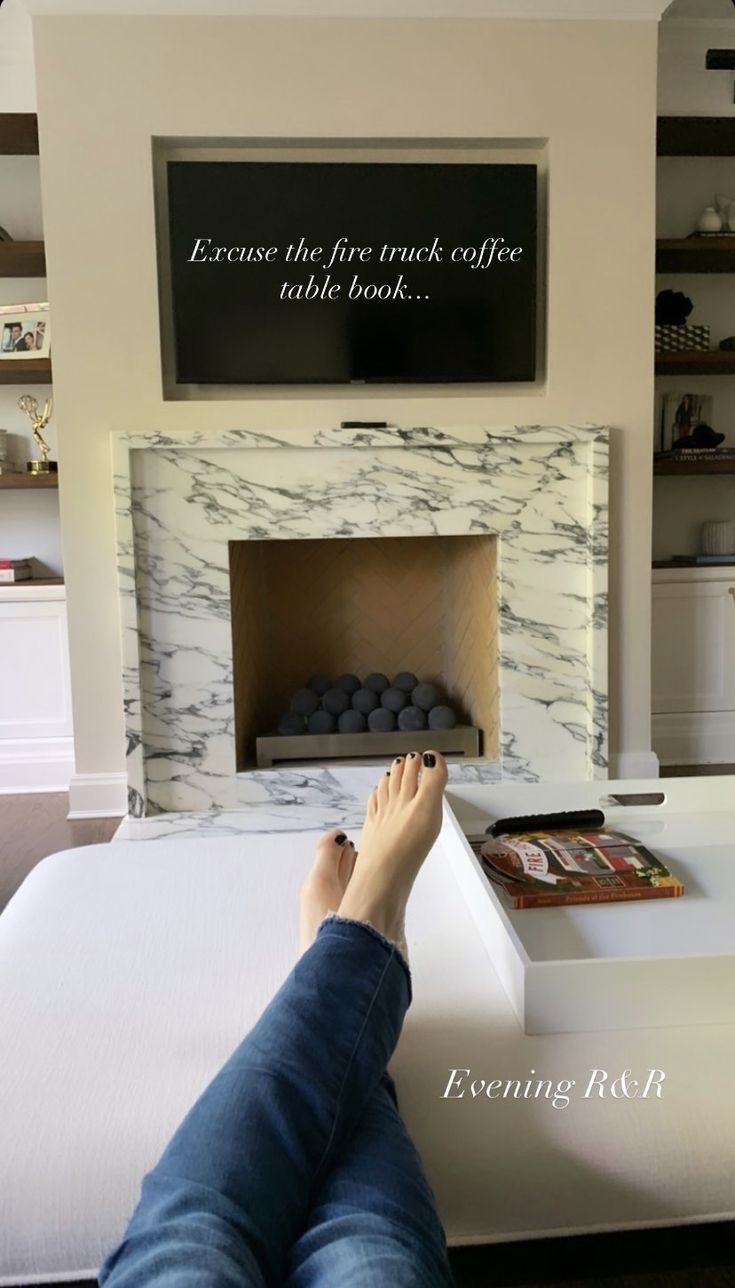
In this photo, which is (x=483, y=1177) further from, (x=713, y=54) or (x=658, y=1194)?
(x=713, y=54)

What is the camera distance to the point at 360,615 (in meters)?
3.21

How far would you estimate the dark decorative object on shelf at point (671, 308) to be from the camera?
10.4ft

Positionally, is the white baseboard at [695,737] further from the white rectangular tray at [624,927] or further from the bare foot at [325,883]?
the bare foot at [325,883]

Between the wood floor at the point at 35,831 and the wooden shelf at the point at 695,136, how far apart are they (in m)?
2.75

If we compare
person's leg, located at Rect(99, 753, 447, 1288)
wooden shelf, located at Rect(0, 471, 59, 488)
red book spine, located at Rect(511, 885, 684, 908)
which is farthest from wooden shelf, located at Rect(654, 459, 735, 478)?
person's leg, located at Rect(99, 753, 447, 1288)

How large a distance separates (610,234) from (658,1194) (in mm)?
2590

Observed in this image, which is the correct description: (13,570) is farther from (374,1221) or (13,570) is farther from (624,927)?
(374,1221)

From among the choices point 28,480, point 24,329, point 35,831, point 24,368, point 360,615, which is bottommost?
point 35,831

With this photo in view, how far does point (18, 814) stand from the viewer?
282 centimetres

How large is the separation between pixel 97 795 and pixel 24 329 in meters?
1.56

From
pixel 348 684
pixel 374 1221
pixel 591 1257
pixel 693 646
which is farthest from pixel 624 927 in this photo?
pixel 693 646

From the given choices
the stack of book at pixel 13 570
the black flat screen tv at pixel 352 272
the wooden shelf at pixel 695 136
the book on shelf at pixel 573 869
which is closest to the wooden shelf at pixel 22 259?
the black flat screen tv at pixel 352 272

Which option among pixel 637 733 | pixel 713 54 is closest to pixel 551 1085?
pixel 637 733

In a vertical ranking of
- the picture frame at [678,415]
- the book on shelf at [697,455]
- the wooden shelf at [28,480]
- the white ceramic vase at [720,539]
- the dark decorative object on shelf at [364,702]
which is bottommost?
the dark decorative object on shelf at [364,702]
